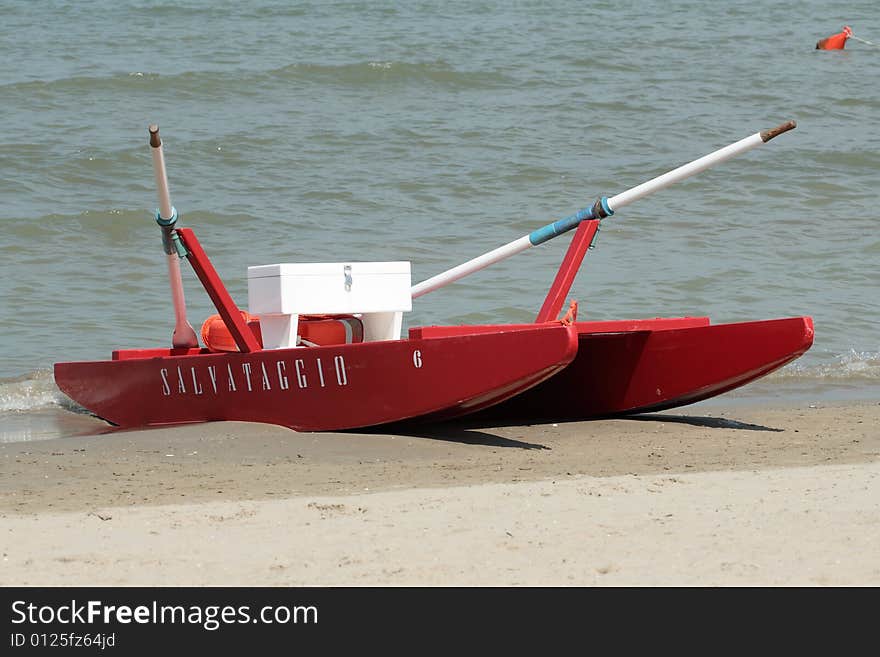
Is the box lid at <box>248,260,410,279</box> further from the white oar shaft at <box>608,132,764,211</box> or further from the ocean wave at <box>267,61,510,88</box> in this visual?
the ocean wave at <box>267,61,510,88</box>

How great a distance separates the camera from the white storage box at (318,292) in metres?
7.85

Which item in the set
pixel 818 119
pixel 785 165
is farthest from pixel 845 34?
pixel 785 165

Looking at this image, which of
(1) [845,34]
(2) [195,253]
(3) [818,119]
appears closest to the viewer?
(2) [195,253]

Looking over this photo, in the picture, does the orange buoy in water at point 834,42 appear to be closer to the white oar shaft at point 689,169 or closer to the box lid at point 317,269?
the white oar shaft at point 689,169

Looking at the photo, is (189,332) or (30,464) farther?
(189,332)

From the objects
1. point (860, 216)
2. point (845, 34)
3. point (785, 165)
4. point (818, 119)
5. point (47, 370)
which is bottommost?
point (47, 370)

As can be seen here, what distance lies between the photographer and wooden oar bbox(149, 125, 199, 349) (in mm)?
7941

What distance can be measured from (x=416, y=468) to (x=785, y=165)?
13.8m

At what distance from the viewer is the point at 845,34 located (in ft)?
89.4

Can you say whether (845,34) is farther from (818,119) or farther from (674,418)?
(674,418)

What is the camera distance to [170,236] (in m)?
8.27

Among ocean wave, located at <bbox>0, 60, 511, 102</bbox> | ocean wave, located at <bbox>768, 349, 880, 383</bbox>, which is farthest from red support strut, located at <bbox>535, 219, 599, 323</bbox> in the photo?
ocean wave, located at <bbox>0, 60, 511, 102</bbox>

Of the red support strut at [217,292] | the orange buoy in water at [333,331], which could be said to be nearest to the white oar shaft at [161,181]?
the red support strut at [217,292]
